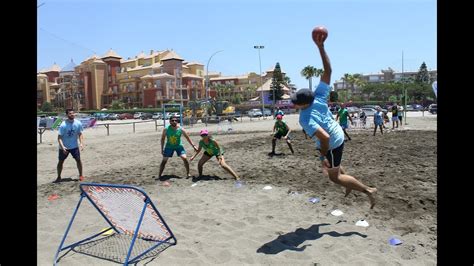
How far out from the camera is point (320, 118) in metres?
4.47

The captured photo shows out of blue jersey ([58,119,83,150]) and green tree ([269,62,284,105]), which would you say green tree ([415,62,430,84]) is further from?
blue jersey ([58,119,83,150])

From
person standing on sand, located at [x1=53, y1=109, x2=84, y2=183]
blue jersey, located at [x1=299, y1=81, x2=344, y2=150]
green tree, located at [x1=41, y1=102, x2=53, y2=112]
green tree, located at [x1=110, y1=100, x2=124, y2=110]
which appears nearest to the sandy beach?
person standing on sand, located at [x1=53, y1=109, x2=84, y2=183]

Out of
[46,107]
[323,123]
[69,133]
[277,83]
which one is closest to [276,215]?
[323,123]

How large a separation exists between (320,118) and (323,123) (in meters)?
0.08

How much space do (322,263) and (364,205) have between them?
7.09 feet

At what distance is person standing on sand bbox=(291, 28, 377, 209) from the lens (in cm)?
434

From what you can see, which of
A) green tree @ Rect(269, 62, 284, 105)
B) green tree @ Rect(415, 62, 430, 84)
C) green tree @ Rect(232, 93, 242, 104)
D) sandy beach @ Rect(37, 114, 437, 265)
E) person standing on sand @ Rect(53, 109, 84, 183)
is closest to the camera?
sandy beach @ Rect(37, 114, 437, 265)

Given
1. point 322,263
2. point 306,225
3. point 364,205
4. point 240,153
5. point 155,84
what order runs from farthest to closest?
1. point 155,84
2. point 240,153
3. point 364,205
4. point 306,225
5. point 322,263

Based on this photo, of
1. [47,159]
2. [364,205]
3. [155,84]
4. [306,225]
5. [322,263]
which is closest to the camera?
[322,263]

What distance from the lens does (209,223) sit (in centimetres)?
509
